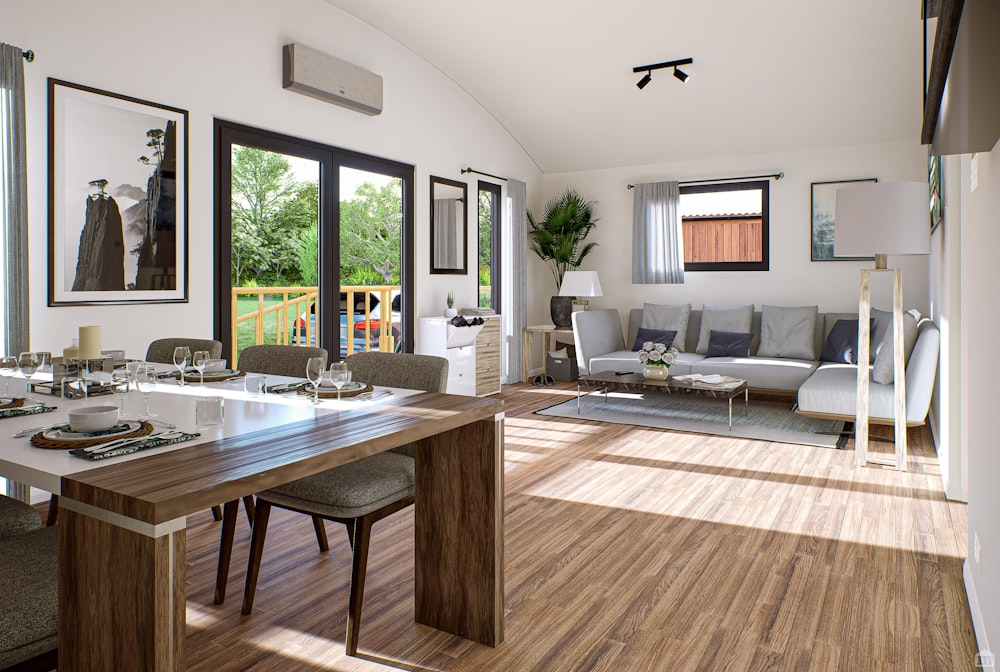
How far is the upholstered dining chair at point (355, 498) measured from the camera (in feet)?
6.70

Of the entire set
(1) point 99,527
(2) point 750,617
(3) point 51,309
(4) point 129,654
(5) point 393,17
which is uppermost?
(5) point 393,17

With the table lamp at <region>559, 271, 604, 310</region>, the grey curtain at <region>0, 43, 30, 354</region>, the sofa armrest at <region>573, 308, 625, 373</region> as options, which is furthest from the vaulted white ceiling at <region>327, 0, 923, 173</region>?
the grey curtain at <region>0, 43, 30, 354</region>

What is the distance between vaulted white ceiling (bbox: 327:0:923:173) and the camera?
5246 millimetres

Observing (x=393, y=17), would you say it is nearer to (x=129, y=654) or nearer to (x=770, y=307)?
(x=770, y=307)

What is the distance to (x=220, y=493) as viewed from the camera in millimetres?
1275

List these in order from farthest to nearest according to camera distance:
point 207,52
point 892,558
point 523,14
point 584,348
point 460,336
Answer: point 584,348, point 460,336, point 523,14, point 207,52, point 892,558

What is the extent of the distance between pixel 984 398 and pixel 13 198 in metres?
4.07

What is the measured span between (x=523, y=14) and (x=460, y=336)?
2.73 meters

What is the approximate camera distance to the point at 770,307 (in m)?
6.76

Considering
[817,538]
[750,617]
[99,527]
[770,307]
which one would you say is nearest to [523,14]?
[770,307]

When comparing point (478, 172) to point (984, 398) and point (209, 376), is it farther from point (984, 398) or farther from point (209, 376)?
point (984, 398)

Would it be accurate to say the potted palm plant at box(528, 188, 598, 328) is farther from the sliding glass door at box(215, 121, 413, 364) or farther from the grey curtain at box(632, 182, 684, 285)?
the sliding glass door at box(215, 121, 413, 364)

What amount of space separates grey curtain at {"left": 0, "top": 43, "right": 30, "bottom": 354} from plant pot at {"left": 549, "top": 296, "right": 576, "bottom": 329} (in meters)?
5.33

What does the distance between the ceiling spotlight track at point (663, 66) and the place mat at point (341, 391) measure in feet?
15.5
